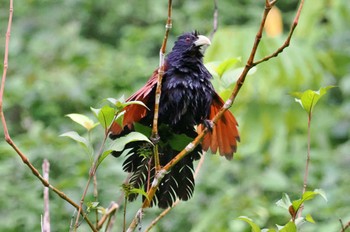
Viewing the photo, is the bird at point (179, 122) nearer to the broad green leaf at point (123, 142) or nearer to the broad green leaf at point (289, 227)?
the broad green leaf at point (123, 142)

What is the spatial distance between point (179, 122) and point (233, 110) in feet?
6.96

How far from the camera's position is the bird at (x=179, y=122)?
3.26m

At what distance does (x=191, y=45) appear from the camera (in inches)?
147

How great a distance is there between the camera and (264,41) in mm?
5199

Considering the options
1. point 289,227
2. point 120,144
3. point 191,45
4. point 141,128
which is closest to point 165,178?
point 141,128

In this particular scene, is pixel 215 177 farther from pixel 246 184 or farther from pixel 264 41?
pixel 264 41

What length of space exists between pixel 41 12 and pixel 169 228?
4.03 metres

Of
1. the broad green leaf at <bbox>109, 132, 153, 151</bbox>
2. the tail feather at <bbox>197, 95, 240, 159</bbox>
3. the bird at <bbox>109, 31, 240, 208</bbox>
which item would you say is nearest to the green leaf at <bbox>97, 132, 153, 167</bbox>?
the broad green leaf at <bbox>109, 132, 153, 151</bbox>

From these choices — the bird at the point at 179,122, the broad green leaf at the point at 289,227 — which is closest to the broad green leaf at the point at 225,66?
the bird at the point at 179,122

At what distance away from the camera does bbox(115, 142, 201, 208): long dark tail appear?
324 cm

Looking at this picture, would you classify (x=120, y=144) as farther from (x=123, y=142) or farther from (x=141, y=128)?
(x=141, y=128)

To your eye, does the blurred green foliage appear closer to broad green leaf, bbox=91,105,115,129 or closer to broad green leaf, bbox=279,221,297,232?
broad green leaf, bbox=91,105,115,129

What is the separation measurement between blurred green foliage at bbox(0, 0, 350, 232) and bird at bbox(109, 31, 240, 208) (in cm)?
29

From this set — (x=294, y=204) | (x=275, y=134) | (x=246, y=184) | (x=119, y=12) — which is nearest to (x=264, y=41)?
(x=275, y=134)
